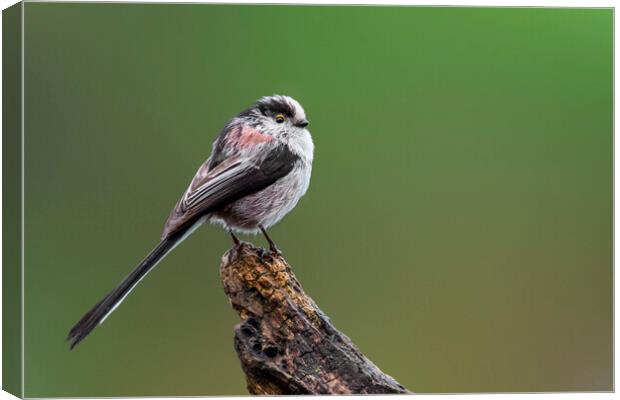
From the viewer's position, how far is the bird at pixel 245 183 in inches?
165

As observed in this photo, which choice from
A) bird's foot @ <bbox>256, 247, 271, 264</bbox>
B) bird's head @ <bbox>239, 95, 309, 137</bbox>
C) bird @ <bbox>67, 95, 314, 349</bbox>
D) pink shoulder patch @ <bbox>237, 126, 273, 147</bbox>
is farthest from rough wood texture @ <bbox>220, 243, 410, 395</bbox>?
bird's head @ <bbox>239, 95, 309, 137</bbox>

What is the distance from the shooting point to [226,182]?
426 centimetres

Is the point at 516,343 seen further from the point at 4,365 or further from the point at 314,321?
the point at 4,365

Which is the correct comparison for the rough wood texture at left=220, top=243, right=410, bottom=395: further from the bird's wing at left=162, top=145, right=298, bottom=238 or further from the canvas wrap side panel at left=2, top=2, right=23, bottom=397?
the canvas wrap side panel at left=2, top=2, right=23, bottom=397

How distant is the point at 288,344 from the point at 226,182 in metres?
0.84

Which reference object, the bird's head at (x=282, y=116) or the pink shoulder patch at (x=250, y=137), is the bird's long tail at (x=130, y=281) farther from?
the bird's head at (x=282, y=116)

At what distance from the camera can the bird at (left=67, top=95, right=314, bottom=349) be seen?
4203 mm

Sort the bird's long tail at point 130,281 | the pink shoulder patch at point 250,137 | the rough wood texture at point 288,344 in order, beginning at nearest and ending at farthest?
the rough wood texture at point 288,344
the bird's long tail at point 130,281
the pink shoulder patch at point 250,137

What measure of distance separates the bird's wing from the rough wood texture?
1.08 ft

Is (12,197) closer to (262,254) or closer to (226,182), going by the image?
(226,182)

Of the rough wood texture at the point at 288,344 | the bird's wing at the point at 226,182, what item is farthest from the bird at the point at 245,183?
the rough wood texture at the point at 288,344

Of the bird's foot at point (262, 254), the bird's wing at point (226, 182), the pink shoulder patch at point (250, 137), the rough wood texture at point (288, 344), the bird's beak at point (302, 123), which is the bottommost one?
the rough wood texture at point (288, 344)

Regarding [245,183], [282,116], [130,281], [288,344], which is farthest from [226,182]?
[288,344]

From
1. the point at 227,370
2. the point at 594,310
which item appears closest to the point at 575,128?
the point at 594,310
